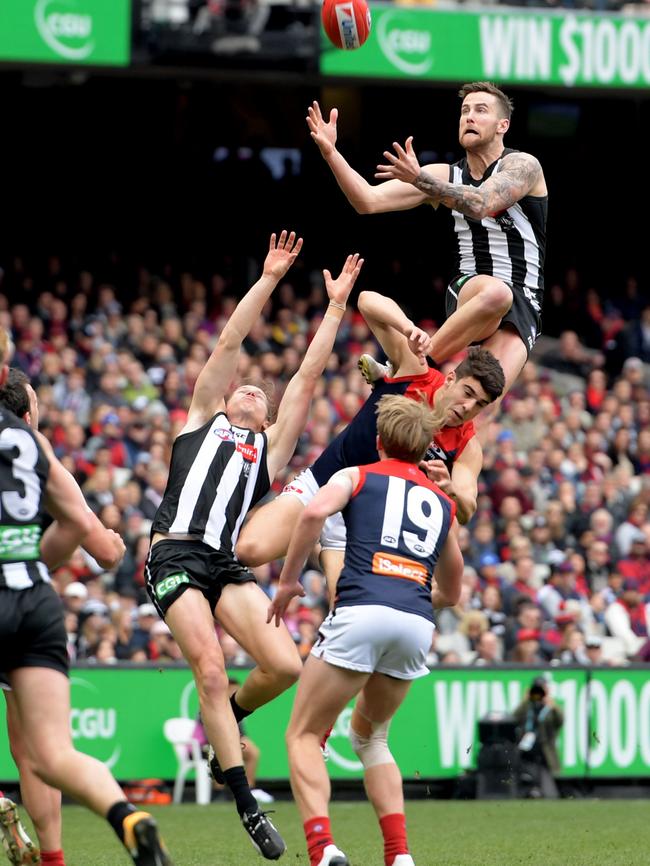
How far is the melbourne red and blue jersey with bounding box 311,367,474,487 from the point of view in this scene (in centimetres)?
887

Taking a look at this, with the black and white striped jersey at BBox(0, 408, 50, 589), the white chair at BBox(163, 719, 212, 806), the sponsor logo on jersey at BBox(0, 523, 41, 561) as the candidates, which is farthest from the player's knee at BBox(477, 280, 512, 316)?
the white chair at BBox(163, 719, 212, 806)

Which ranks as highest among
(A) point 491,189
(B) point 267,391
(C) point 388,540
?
(A) point 491,189

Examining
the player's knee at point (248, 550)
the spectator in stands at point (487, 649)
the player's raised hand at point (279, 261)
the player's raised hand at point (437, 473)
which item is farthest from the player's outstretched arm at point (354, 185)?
the spectator in stands at point (487, 649)

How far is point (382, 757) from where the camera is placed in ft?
24.6

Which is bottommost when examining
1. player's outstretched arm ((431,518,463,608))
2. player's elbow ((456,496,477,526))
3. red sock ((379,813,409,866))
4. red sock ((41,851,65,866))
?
red sock ((41,851,65,866))

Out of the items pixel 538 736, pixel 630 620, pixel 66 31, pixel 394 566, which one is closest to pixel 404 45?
pixel 66 31

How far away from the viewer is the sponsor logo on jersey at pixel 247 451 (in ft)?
28.8

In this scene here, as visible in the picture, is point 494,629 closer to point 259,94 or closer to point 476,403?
point 476,403

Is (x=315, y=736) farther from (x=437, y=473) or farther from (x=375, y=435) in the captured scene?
(x=375, y=435)

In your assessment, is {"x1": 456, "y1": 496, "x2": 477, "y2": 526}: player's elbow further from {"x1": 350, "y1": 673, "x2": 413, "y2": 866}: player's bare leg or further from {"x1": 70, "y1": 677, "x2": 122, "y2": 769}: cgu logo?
{"x1": 70, "y1": 677, "x2": 122, "y2": 769}: cgu logo

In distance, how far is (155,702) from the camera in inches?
572

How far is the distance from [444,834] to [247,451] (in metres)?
Result: 3.99

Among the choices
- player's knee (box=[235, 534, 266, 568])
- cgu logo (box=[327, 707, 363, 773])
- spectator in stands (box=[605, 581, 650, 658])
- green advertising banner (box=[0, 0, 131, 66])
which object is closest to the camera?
player's knee (box=[235, 534, 266, 568])

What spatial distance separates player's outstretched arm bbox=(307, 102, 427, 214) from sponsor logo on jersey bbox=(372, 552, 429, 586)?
2515mm
